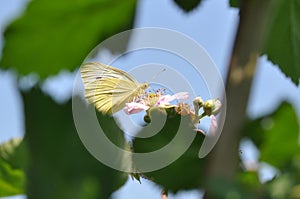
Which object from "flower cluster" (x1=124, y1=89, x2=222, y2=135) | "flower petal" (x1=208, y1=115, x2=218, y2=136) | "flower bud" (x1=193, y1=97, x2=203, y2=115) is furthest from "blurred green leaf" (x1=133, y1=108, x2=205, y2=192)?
"flower bud" (x1=193, y1=97, x2=203, y2=115)

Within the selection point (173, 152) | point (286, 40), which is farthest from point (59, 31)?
point (286, 40)

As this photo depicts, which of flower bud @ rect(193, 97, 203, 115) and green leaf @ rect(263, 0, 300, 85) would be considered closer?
green leaf @ rect(263, 0, 300, 85)

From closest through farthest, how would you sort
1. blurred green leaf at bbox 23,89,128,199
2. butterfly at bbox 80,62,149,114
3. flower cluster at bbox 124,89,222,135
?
1. blurred green leaf at bbox 23,89,128,199
2. butterfly at bbox 80,62,149,114
3. flower cluster at bbox 124,89,222,135

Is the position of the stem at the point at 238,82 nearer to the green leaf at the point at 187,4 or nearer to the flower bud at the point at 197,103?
the green leaf at the point at 187,4

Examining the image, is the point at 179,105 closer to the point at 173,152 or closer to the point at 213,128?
the point at 213,128

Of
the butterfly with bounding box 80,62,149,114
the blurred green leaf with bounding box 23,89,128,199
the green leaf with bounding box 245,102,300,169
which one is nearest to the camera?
the blurred green leaf with bounding box 23,89,128,199

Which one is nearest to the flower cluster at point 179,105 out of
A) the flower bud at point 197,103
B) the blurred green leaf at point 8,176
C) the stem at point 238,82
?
the flower bud at point 197,103

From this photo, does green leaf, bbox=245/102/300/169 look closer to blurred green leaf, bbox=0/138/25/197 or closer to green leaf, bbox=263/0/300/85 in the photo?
green leaf, bbox=263/0/300/85

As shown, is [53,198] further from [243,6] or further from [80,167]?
[243,6]
